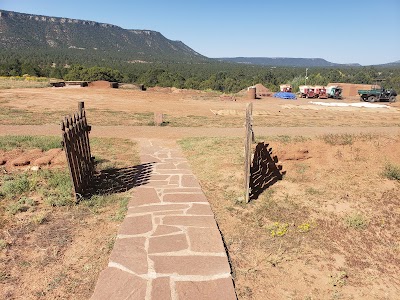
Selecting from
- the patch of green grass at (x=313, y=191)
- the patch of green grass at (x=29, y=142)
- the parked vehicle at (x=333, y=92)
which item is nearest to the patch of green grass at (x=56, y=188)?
the patch of green grass at (x=29, y=142)

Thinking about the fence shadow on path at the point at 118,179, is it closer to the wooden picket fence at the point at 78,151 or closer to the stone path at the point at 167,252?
the wooden picket fence at the point at 78,151

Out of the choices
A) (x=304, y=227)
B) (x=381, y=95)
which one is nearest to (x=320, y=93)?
(x=381, y=95)

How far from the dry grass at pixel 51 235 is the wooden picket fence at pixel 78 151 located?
0.31m

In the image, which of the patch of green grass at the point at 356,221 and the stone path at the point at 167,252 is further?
the patch of green grass at the point at 356,221

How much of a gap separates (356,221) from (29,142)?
8.65m

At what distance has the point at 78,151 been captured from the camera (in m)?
5.69

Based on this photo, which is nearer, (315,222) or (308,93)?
(315,222)

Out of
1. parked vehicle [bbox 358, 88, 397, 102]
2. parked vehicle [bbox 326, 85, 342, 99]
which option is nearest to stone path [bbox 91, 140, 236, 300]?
parked vehicle [bbox 358, 88, 397, 102]

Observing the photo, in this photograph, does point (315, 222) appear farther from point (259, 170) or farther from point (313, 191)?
point (259, 170)

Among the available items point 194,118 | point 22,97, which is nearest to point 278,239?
point 194,118

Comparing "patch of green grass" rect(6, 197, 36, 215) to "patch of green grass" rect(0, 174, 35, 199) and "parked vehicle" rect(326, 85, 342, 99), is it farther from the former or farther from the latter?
"parked vehicle" rect(326, 85, 342, 99)

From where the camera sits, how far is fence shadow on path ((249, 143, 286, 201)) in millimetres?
6214

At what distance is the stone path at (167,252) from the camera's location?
3.25 meters

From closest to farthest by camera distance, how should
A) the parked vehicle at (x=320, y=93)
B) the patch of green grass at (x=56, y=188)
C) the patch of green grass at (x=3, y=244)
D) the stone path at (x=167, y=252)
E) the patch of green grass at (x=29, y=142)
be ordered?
1. the stone path at (x=167, y=252)
2. the patch of green grass at (x=3, y=244)
3. the patch of green grass at (x=56, y=188)
4. the patch of green grass at (x=29, y=142)
5. the parked vehicle at (x=320, y=93)
